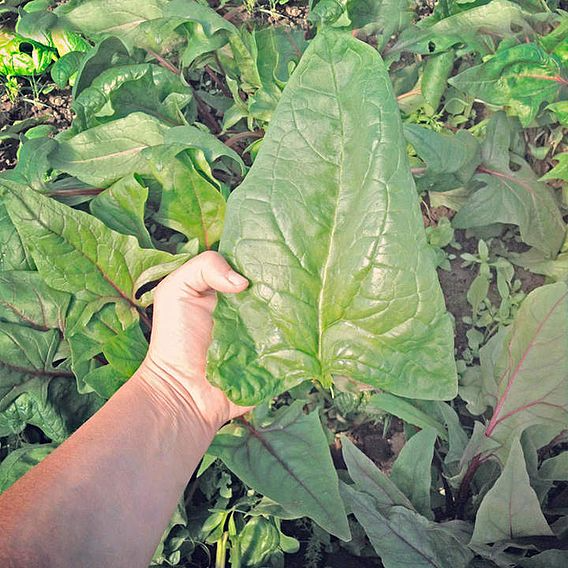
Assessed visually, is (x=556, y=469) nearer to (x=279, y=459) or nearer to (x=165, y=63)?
(x=279, y=459)

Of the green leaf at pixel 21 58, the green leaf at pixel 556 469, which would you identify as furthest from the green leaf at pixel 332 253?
the green leaf at pixel 21 58

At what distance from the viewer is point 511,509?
1.06m

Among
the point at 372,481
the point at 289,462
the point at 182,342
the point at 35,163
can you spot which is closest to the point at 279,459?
the point at 289,462

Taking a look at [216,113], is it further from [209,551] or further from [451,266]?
[209,551]

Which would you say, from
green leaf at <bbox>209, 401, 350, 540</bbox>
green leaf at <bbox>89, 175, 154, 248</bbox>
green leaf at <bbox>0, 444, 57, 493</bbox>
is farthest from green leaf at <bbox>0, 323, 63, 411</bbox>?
green leaf at <bbox>209, 401, 350, 540</bbox>

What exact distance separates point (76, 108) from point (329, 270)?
2.70 feet

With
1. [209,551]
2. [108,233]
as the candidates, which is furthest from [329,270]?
[209,551]

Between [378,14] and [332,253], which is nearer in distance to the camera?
[332,253]

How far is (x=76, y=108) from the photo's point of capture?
1.47 m

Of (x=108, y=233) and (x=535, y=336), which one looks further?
(x=108, y=233)

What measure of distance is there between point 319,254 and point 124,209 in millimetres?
552

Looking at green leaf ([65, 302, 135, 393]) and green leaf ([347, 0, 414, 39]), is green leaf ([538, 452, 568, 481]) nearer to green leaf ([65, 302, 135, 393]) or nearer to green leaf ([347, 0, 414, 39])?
green leaf ([65, 302, 135, 393])

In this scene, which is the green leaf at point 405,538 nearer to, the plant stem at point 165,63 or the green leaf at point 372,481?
the green leaf at point 372,481

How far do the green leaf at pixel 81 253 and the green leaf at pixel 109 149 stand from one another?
0.68 feet
